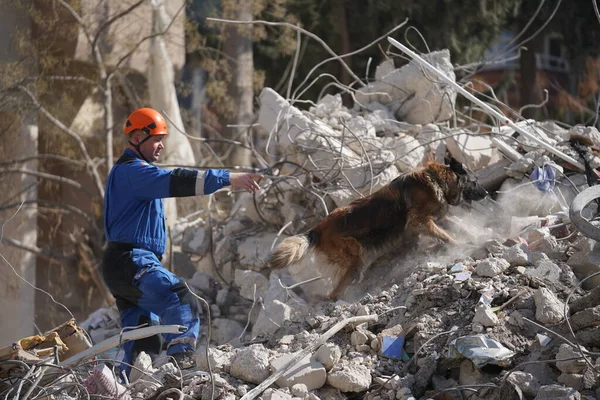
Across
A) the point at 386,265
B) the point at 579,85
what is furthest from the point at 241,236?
the point at 579,85

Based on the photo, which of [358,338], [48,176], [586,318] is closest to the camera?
[586,318]

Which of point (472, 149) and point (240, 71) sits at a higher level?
point (240, 71)

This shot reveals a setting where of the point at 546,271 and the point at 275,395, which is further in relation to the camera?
the point at 546,271

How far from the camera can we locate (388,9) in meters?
17.5

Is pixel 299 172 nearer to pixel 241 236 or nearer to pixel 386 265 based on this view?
pixel 241 236

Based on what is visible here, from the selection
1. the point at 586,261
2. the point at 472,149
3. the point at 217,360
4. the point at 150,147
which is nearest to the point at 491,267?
the point at 586,261

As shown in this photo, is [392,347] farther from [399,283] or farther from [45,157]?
[45,157]

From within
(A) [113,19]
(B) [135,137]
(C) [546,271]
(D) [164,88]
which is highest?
(A) [113,19]

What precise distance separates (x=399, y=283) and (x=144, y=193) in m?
2.23

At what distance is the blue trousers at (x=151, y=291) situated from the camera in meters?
6.35

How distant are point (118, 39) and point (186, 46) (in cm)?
175

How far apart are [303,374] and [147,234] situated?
1.97 metres

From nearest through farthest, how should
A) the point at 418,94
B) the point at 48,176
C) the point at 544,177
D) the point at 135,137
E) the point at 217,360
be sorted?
the point at 217,360 < the point at 135,137 < the point at 544,177 < the point at 418,94 < the point at 48,176

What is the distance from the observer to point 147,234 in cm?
652
